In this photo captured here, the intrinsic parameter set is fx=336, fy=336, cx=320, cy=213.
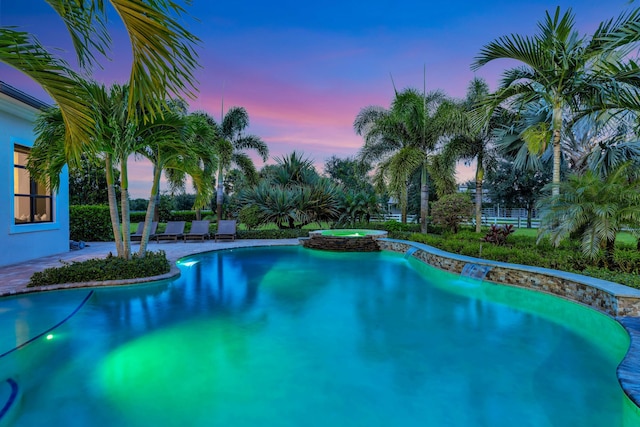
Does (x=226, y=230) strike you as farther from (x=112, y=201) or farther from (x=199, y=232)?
A: (x=112, y=201)

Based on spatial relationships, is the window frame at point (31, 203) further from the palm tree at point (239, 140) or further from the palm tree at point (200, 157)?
the palm tree at point (239, 140)

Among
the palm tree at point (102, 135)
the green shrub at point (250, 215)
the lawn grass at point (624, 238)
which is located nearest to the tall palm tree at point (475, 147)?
the lawn grass at point (624, 238)

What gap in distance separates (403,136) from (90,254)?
13.8 metres

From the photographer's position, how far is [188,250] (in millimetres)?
12750

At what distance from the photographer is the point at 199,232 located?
50.6ft

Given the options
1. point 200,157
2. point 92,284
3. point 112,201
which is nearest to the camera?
point 92,284

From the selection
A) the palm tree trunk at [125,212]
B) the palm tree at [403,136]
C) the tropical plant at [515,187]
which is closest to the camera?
the palm tree trunk at [125,212]

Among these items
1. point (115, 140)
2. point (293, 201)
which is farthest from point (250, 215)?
point (115, 140)

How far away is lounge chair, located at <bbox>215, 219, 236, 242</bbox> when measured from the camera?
15.4 metres

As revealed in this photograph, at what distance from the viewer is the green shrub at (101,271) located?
744 cm

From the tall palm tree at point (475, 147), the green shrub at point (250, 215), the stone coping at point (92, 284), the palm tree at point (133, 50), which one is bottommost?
the stone coping at point (92, 284)

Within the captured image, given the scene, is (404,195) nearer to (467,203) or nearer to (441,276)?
(467,203)

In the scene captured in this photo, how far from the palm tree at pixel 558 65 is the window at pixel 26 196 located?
13060 millimetres

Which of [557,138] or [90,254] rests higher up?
[557,138]
